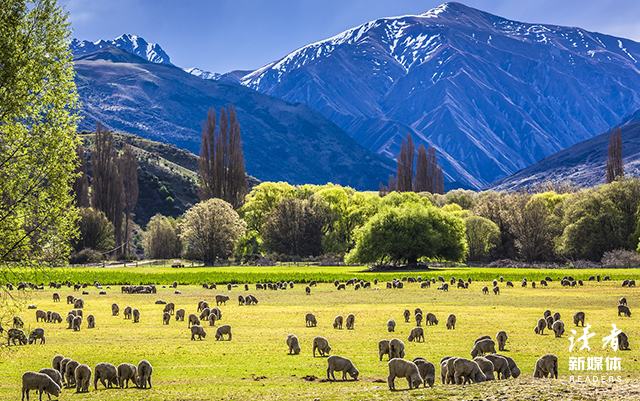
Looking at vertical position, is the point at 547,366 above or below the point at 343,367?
above

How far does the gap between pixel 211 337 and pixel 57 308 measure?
58.2 feet

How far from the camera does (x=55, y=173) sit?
2159 centimetres

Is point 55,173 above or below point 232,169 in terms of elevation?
below

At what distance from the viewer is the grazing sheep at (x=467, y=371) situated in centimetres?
1521

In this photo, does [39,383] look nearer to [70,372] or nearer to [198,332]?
[70,372]

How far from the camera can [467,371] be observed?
15.2 metres

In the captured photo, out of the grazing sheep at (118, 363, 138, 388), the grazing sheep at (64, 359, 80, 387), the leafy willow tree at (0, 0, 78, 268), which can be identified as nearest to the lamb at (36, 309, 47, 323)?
the leafy willow tree at (0, 0, 78, 268)

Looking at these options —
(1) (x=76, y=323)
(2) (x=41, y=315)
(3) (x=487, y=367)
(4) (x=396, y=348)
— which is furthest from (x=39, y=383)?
(2) (x=41, y=315)

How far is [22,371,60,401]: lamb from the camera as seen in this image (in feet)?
48.3

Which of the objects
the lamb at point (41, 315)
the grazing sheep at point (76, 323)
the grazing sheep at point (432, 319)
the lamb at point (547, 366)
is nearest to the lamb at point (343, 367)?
the lamb at point (547, 366)

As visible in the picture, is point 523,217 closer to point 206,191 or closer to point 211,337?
point 206,191

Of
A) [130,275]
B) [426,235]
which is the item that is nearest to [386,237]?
[426,235]

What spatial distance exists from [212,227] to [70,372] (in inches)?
3207

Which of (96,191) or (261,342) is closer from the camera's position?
(261,342)
